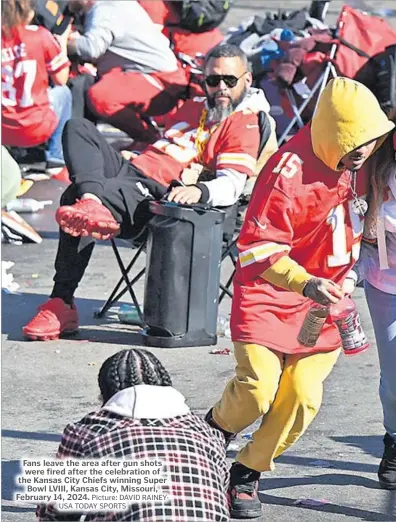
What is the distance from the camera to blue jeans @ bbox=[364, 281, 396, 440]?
4609 mm

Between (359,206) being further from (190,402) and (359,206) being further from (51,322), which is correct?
(51,322)

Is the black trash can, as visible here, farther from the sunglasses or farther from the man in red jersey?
the man in red jersey

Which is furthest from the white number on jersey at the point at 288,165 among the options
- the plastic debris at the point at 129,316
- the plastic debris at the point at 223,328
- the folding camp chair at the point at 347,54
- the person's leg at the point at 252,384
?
the folding camp chair at the point at 347,54

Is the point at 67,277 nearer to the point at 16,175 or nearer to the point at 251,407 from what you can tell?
the point at 16,175

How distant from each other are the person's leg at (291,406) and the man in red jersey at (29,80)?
19.2ft

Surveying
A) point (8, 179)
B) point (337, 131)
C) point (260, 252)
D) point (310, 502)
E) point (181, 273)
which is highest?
point (337, 131)

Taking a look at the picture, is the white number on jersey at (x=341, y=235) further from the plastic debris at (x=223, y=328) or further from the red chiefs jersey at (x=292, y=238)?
the plastic debris at (x=223, y=328)

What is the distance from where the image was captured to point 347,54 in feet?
33.8

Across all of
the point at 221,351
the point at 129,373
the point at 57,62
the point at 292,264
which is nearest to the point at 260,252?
the point at 292,264

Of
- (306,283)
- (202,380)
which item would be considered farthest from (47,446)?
(306,283)

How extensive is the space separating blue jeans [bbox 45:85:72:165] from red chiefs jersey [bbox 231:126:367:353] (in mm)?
6554

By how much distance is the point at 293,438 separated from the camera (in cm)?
446

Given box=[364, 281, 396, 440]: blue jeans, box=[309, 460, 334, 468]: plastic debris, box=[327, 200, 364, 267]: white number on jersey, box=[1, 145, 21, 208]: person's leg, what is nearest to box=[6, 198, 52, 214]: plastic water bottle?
box=[1, 145, 21, 208]: person's leg

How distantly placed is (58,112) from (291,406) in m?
6.79
